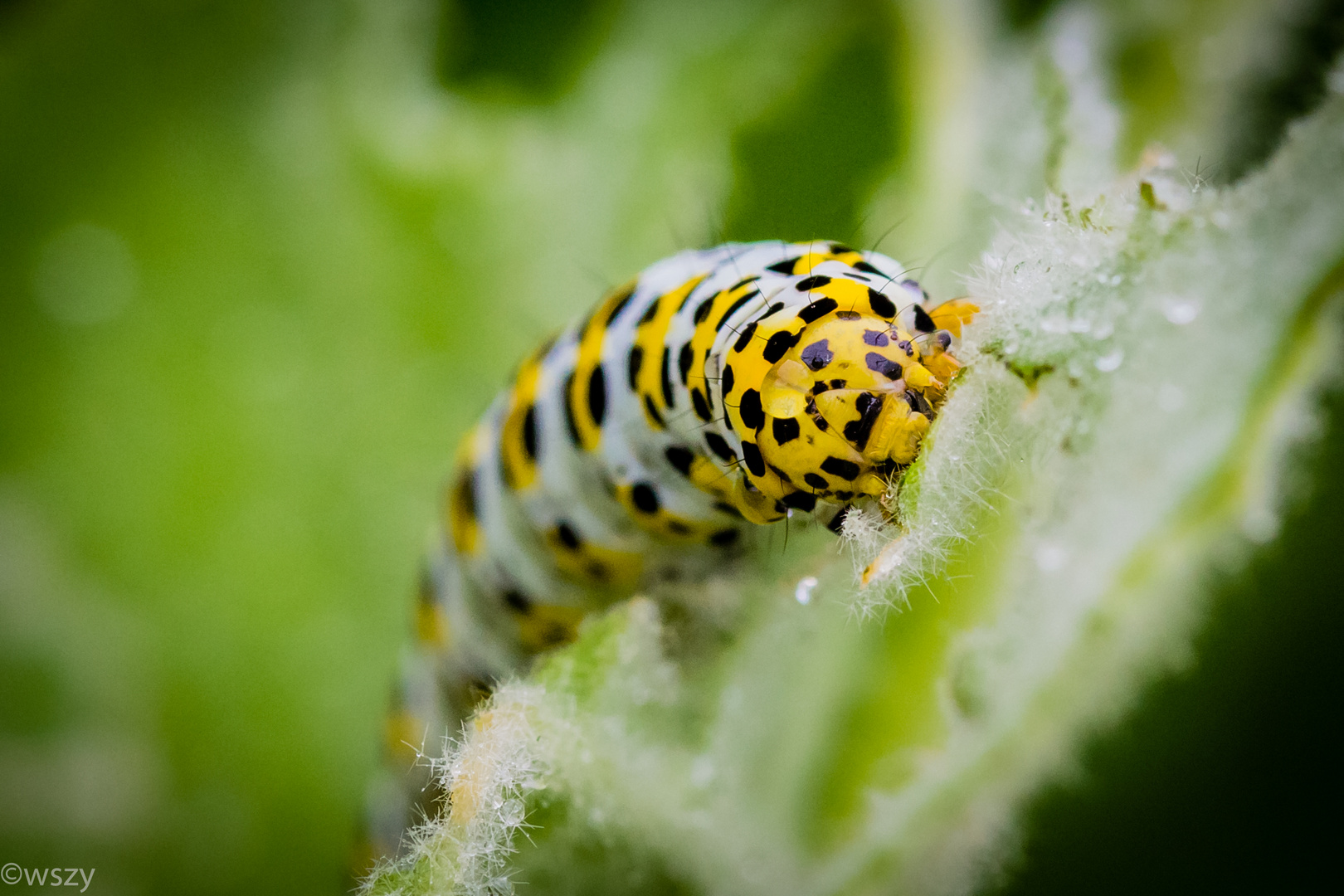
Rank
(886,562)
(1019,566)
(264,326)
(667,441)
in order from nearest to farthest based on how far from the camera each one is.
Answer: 1. (886,562)
2. (1019,566)
3. (667,441)
4. (264,326)

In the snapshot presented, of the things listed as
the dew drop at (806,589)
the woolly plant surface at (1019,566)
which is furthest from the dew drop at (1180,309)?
the dew drop at (806,589)

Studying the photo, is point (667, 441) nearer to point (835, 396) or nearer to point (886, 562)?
point (835, 396)

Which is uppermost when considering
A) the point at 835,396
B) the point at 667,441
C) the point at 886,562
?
the point at 667,441

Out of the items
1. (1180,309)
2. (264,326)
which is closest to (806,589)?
(1180,309)

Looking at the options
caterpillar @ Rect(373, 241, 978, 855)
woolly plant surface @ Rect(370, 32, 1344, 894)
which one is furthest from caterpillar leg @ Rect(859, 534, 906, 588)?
caterpillar @ Rect(373, 241, 978, 855)

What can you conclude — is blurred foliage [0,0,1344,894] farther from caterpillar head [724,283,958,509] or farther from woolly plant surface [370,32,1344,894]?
woolly plant surface [370,32,1344,894]

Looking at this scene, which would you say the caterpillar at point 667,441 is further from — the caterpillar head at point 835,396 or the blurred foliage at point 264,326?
the blurred foliage at point 264,326

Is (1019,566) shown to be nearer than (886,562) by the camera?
No
